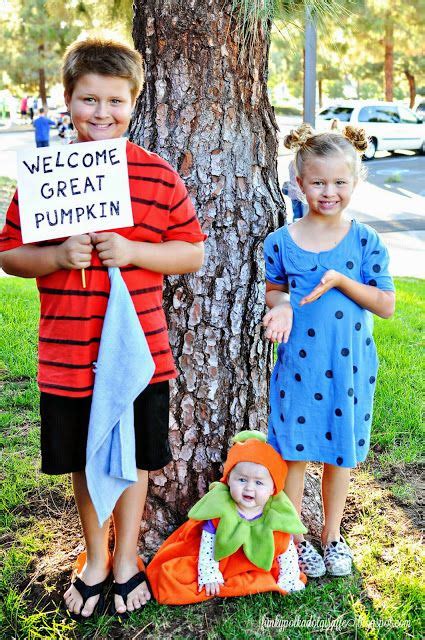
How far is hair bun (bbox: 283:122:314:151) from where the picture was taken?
2406mm

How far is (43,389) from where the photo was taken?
223cm

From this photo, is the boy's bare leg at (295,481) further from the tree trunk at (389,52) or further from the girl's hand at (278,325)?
the tree trunk at (389,52)

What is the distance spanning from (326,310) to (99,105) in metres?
0.93

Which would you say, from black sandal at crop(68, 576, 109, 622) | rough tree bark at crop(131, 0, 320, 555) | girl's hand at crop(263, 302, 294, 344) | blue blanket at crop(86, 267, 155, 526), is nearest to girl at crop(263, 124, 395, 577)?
girl's hand at crop(263, 302, 294, 344)

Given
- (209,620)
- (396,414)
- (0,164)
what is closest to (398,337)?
(396,414)

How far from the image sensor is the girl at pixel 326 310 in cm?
235

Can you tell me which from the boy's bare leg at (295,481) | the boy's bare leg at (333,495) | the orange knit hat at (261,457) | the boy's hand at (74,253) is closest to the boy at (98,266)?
the boy's hand at (74,253)

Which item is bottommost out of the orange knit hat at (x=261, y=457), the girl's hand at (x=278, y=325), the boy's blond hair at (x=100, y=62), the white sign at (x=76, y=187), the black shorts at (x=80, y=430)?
the orange knit hat at (x=261, y=457)

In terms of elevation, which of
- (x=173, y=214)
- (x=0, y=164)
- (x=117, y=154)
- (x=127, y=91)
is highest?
(x=127, y=91)

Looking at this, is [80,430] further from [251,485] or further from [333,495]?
[333,495]

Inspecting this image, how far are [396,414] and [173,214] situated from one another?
2.04m

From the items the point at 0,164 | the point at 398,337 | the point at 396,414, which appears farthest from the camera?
the point at 0,164

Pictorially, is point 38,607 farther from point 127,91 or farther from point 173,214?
point 127,91

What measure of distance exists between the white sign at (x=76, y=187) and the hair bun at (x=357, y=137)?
77 centimetres
